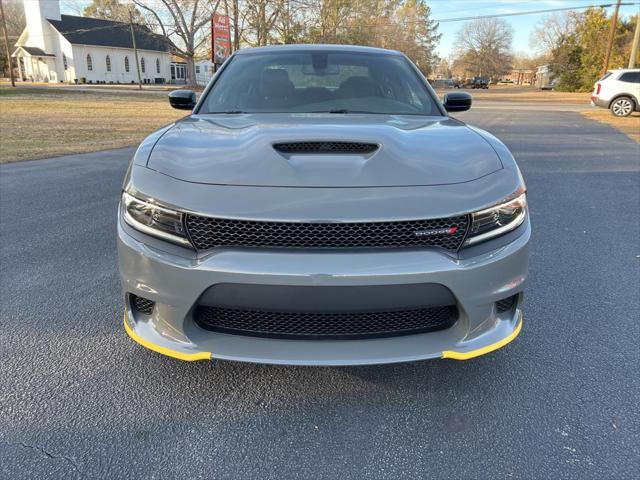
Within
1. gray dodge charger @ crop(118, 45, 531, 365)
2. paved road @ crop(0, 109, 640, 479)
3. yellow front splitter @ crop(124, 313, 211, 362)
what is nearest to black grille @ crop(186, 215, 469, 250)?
gray dodge charger @ crop(118, 45, 531, 365)

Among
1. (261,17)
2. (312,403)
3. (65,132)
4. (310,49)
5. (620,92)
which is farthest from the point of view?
(261,17)

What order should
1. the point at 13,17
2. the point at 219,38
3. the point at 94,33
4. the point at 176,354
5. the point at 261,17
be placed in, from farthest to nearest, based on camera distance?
the point at 13,17 < the point at 94,33 < the point at 261,17 < the point at 219,38 < the point at 176,354

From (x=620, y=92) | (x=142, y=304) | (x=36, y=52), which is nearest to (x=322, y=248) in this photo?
(x=142, y=304)

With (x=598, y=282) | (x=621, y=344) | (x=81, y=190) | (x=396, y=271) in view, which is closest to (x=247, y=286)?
(x=396, y=271)

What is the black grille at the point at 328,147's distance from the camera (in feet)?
6.98

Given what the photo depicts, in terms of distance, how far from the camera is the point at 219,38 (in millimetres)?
17656

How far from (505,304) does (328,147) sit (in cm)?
105

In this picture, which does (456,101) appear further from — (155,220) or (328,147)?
(155,220)

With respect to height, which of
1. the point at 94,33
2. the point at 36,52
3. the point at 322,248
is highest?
the point at 94,33

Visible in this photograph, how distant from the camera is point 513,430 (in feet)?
6.57

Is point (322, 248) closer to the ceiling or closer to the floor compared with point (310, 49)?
closer to the floor

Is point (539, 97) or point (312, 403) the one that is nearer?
point (312, 403)

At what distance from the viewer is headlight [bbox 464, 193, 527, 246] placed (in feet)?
6.35

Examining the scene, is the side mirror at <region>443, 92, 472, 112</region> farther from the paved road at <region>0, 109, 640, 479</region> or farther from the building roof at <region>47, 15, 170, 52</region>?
the building roof at <region>47, 15, 170, 52</region>
